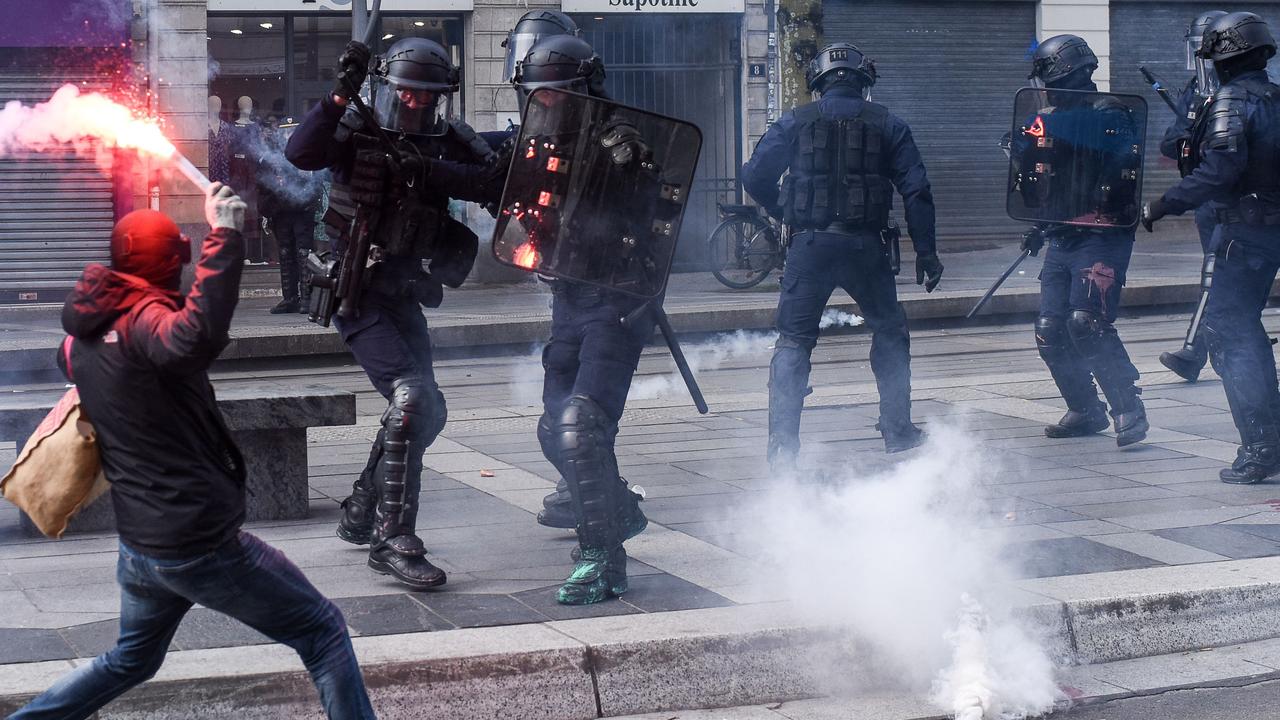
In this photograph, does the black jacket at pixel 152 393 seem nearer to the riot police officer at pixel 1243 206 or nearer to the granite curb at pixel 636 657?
the granite curb at pixel 636 657

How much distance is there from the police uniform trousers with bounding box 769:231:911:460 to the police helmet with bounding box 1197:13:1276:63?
1606 millimetres

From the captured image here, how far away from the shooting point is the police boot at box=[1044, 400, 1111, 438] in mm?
7855

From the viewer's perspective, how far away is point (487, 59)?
55.7ft

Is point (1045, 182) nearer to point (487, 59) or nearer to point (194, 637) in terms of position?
point (194, 637)

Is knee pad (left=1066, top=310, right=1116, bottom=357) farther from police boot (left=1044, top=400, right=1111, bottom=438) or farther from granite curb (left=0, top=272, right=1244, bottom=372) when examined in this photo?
granite curb (left=0, top=272, right=1244, bottom=372)

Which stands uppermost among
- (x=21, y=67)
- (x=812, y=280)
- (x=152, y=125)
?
(x=21, y=67)

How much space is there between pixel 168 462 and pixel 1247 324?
5.07 meters

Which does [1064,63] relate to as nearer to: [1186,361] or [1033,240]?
[1033,240]

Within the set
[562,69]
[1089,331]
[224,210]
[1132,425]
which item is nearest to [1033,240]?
[1089,331]

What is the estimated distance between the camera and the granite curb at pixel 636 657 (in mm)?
4012

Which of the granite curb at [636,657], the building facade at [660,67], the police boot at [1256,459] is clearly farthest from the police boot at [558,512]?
the building facade at [660,67]

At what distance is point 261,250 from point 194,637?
41.3 feet

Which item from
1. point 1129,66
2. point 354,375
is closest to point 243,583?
point 354,375

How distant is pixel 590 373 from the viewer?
16.5 feet
